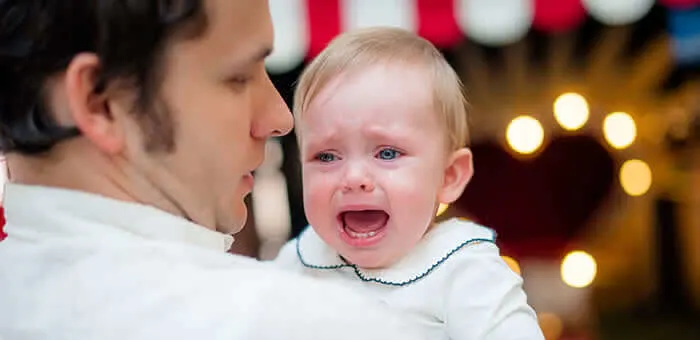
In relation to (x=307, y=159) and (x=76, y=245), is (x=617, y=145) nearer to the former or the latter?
(x=307, y=159)

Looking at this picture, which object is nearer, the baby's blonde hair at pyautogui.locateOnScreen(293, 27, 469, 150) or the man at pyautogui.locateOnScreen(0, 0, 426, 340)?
the man at pyautogui.locateOnScreen(0, 0, 426, 340)

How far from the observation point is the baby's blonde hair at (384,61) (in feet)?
3.70

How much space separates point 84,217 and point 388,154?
1.52ft

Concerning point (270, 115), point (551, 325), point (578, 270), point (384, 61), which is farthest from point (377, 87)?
point (578, 270)

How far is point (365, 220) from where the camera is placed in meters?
1.14

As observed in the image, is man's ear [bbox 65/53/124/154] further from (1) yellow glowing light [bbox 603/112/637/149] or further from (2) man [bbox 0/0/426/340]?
(1) yellow glowing light [bbox 603/112/637/149]

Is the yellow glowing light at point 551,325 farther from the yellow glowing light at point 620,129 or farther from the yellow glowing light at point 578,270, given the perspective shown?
the yellow glowing light at point 620,129

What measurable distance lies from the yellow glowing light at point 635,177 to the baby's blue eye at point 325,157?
2942mm

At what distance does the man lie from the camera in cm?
68

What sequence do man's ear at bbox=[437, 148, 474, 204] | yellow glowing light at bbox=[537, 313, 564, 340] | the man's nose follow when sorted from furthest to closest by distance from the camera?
yellow glowing light at bbox=[537, 313, 564, 340], man's ear at bbox=[437, 148, 474, 204], the man's nose

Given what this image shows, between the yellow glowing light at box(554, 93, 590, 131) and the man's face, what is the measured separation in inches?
121

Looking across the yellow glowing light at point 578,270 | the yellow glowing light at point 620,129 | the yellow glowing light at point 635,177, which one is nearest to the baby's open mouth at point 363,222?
the yellow glowing light at point 578,270

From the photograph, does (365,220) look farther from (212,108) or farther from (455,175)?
(212,108)

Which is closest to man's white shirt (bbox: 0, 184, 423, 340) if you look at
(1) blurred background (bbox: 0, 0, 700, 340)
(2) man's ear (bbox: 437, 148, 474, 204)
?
(2) man's ear (bbox: 437, 148, 474, 204)
